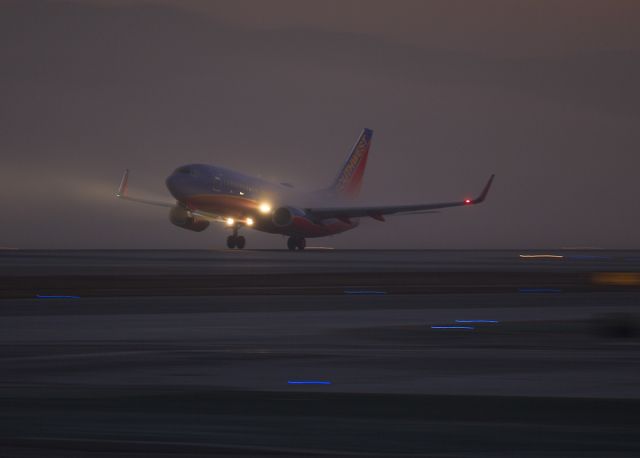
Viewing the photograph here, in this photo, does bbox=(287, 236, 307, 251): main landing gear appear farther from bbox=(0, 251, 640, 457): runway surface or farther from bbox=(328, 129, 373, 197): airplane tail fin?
bbox=(0, 251, 640, 457): runway surface

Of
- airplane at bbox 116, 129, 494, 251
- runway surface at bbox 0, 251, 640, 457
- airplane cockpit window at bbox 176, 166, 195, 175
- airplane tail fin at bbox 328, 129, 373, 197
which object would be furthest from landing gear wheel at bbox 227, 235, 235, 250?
runway surface at bbox 0, 251, 640, 457

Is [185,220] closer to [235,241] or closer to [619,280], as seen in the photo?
[235,241]

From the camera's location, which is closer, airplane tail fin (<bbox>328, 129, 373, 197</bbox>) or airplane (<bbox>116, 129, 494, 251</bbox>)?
airplane (<bbox>116, 129, 494, 251</bbox>)

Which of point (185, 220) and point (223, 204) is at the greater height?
point (185, 220)

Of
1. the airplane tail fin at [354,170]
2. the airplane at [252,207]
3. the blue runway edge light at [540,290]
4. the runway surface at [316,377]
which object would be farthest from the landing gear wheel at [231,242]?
the runway surface at [316,377]

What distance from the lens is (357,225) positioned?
275 ft

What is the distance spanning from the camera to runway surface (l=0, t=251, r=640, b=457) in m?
7.89

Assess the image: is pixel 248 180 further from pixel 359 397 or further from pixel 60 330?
pixel 359 397

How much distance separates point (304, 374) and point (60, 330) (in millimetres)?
6871

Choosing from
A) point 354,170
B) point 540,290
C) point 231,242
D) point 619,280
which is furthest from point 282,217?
point 540,290

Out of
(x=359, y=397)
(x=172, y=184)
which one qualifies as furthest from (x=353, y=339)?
(x=172, y=184)

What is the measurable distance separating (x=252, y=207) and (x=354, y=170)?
2054cm

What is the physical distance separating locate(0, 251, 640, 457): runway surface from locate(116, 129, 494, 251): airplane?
43.0 m

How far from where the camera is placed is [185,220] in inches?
2817
